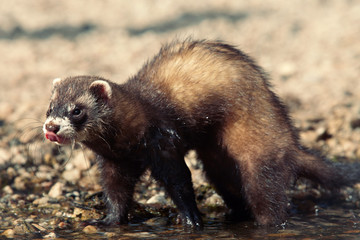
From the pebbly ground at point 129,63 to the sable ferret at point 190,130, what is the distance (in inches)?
24.1

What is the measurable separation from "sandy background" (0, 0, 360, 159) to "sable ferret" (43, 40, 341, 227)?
9.51 ft

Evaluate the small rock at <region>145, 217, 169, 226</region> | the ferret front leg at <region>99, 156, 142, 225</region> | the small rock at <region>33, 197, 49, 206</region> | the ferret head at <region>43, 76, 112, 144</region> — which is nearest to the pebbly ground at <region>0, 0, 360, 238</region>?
the small rock at <region>33, 197, 49, 206</region>

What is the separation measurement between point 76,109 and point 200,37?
32.1 ft

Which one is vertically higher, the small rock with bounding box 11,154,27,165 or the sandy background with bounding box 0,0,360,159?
the sandy background with bounding box 0,0,360,159

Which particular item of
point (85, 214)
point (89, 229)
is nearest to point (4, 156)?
point (85, 214)

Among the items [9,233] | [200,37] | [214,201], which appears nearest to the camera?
[9,233]

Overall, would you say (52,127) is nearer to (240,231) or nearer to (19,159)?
(240,231)

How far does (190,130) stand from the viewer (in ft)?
22.6

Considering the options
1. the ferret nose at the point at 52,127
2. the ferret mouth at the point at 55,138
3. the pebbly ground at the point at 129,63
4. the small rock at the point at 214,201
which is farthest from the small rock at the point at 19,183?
the small rock at the point at 214,201

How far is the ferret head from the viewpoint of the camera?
6.06m

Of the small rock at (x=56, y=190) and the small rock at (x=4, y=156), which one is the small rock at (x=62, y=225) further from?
the small rock at (x=4, y=156)

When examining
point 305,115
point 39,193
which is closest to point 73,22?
point 305,115

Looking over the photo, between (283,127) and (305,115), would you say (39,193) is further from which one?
(305,115)

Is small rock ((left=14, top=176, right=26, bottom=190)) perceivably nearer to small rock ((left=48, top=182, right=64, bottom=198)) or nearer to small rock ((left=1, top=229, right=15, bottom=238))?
small rock ((left=48, top=182, right=64, bottom=198))
